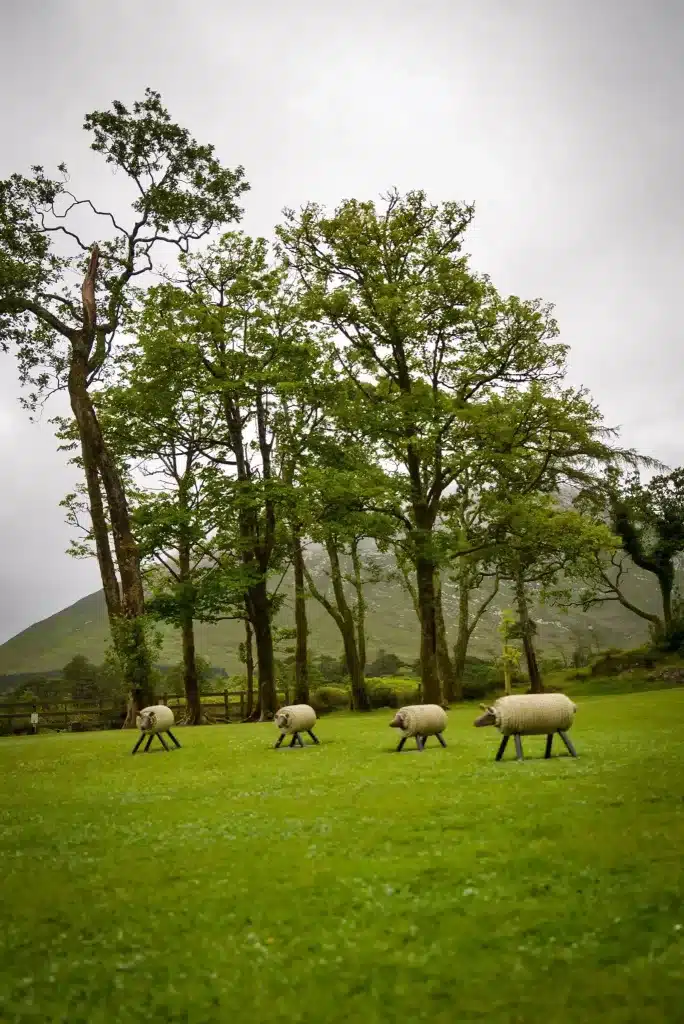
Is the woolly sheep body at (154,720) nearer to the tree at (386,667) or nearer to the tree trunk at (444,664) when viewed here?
the tree trunk at (444,664)

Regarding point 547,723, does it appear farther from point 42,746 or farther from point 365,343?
point 365,343

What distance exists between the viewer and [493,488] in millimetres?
46500

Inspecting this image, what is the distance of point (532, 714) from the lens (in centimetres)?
1662

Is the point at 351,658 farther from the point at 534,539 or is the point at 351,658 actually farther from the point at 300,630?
the point at 534,539

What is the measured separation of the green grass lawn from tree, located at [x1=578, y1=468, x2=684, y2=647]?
145 ft

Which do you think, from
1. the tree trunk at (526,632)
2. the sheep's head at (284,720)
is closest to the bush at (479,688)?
the tree trunk at (526,632)

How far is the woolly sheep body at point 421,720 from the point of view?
67.6ft

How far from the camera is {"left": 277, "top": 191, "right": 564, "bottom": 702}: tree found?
133 feet

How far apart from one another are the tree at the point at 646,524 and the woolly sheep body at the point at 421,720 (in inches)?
1488

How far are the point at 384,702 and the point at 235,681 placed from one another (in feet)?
74.6

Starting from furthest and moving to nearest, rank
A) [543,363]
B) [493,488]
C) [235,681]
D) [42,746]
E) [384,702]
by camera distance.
Answer: 1. [235,681]
2. [384,702]
3. [493,488]
4. [543,363]
5. [42,746]

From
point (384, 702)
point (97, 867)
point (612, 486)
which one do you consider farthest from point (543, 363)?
point (97, 867)

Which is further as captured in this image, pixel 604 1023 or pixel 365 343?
pixel 365 343

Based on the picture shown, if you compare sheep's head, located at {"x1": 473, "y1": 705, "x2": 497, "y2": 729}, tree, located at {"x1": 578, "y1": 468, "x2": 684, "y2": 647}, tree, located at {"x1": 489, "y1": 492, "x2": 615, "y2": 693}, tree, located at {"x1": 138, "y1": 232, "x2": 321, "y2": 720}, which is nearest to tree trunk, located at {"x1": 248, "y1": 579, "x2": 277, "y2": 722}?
tree, located at {"x1": 138, "y1": 232, "x2": 321, "y2": 720}
